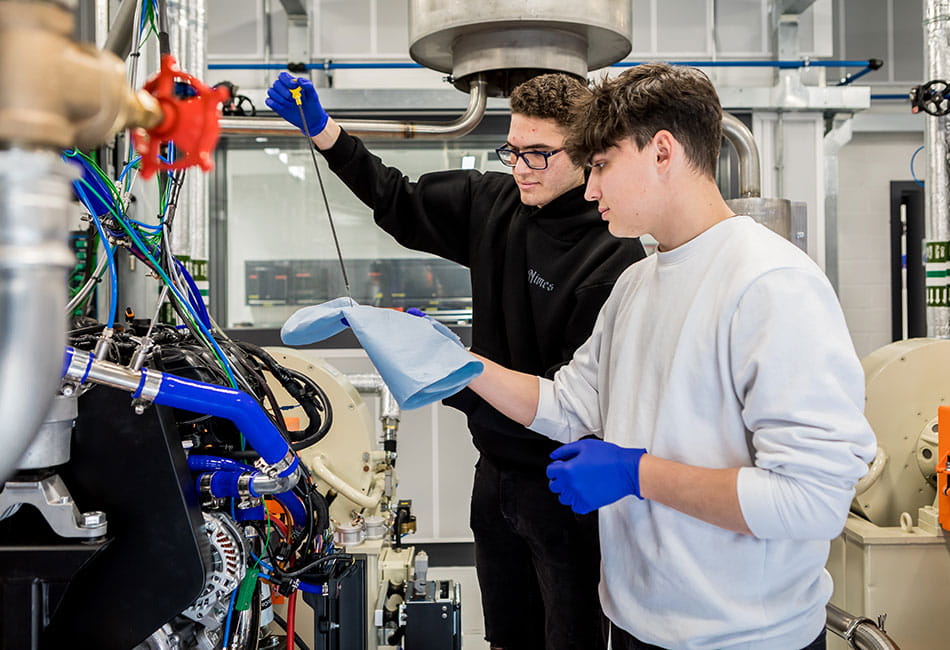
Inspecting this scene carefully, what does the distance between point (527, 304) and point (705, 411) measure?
25.7 inches

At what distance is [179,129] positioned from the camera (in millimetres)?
436

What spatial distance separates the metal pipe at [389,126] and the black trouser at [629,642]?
3.66ft

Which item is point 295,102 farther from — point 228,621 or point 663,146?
point 228,621

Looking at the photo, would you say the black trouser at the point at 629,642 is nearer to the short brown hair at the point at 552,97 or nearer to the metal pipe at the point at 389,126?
the short brown hair at the point at 552,97

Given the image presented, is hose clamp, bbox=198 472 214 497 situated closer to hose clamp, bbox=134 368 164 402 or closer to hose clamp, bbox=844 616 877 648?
hose clamp, bbox=134 368 164 402

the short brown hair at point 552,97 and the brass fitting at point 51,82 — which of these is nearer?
the brass fitting at point 51,82

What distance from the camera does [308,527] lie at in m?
1.09

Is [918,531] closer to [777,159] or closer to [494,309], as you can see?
[494,309]

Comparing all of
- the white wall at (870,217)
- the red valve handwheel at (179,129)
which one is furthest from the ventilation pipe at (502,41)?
the white wall at (870,217)

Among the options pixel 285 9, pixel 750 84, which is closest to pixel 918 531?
pixel 750 84

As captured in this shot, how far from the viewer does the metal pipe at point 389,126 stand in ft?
5.07

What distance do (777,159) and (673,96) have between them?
9.36 feet

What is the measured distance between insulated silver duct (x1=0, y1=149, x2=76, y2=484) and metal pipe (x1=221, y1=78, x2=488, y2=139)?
117 centimetres

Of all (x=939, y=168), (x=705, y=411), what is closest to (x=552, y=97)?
(x=705, y=411)
